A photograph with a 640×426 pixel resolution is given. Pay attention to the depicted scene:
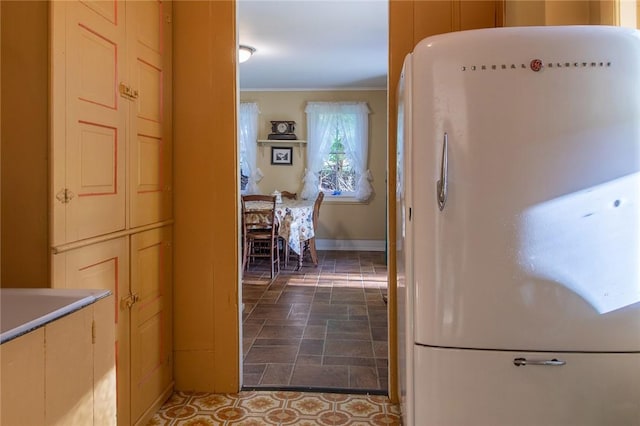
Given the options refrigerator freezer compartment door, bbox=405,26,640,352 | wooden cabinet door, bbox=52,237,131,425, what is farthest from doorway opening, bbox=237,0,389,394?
refrigerator freezer compartment door, bbox=405,26,640,352

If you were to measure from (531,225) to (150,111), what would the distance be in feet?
5.33

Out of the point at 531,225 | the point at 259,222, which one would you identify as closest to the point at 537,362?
the point at 531,225

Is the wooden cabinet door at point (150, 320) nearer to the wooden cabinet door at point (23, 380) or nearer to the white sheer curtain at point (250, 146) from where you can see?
the wooden cabinet door at point (23, 380)

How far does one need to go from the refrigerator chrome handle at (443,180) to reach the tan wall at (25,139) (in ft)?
3.87

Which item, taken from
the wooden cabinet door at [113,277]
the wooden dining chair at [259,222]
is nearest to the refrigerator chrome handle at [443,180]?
the wooden cabinet door at [113,277]

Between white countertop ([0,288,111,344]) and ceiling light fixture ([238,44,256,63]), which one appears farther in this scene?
ceiling light fixture ([238,44,256,63])

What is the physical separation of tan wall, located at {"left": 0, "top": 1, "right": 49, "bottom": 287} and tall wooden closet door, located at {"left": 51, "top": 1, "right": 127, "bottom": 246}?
34 mm

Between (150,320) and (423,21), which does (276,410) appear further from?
(423,21)

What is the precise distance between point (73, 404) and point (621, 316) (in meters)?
1.41

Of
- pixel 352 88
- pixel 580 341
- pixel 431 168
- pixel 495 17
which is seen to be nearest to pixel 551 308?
pixel 580 341

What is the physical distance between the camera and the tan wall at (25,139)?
122 cm

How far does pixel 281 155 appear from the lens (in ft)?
21.6

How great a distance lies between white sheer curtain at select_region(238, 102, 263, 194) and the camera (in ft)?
21.4

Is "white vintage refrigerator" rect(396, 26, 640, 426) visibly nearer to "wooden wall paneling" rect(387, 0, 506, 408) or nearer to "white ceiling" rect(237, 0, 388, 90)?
"wooden wall paneling" rect(387, 0, 506, 408)
